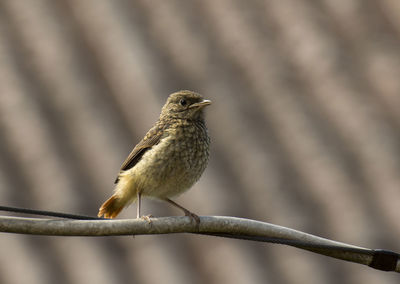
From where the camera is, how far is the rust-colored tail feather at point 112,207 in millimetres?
4410

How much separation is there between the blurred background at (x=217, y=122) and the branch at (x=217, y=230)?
4.96 ft

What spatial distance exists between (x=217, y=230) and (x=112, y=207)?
148 cm

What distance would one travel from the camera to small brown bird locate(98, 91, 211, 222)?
4199mm

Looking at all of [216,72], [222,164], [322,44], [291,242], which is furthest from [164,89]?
[291,242]

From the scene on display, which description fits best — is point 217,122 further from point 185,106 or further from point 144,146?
point 144,146

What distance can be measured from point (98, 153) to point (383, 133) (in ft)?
6.49

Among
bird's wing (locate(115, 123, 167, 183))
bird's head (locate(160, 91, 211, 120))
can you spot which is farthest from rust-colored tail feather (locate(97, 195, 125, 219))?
bird's head (locate(160, 91, 211, 120))

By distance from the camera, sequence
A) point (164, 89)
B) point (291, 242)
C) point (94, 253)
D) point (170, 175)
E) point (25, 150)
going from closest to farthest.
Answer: point (291, 242)
point (170, 175)
point (94, 253)
point (25, 150)
point (164, 89)

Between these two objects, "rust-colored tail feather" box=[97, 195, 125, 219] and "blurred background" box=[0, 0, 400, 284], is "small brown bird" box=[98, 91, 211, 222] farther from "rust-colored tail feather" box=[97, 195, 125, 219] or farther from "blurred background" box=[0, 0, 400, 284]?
"blurred background" box=[0, 0, 400, 284]

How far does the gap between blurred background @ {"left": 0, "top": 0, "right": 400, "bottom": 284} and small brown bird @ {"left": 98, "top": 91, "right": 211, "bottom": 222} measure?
586 mm


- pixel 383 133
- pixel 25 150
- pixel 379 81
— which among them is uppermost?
pixel 379 81

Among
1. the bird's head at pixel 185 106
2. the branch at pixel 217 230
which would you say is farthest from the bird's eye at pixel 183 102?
the branch at pixel 217 230

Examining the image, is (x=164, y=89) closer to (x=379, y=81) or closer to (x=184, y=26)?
(x=184, y=26)

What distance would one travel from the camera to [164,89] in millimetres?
5809
